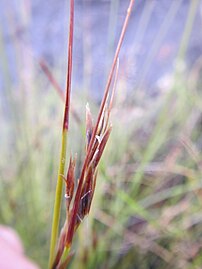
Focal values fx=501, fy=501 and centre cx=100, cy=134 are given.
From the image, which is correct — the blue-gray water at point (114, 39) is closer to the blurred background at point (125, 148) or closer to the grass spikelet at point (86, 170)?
the blurred background at point (125, 148)

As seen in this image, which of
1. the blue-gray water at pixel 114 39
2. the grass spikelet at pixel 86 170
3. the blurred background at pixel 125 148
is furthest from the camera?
the blue-gray water at pixel 114 39

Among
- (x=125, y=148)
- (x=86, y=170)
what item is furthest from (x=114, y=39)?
(x=86, y=170)

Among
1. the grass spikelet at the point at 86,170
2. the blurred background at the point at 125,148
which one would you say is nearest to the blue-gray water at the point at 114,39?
the blurred background at the point at 125,148

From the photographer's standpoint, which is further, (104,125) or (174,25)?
(174,25)

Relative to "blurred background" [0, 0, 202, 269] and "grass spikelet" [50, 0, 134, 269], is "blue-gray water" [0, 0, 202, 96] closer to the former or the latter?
"blurred background" [0, 0, 202, 269]

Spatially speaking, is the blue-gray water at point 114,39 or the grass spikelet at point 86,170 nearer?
the grass spikelet at point 86,170

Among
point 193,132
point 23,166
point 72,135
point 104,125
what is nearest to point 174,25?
point 193,132

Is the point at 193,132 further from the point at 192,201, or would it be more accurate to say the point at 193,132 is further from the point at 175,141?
the point at 192,201

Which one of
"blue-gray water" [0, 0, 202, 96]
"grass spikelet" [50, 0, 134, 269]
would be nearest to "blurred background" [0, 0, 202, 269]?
"blue-gray water" [0, 0, 202, 96]
